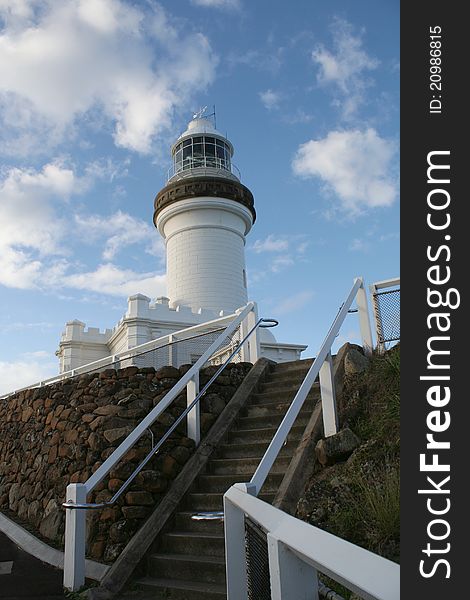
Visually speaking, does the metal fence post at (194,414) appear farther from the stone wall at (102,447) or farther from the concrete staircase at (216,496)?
the concrete staircase at (216,496)

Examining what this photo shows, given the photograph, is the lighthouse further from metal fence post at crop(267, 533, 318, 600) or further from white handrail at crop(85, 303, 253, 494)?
metal fence post at crop(267, 533, 318, 600)

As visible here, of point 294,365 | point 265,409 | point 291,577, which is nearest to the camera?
point 291,577

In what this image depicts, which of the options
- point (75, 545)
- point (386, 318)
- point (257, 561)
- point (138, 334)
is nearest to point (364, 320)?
point (386, 318)

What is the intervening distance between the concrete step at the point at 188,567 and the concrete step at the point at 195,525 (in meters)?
0.30

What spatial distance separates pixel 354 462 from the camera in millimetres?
4535

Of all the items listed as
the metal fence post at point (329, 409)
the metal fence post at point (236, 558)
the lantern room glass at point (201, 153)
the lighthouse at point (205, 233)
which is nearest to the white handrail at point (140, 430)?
the metal fence post at point (329, 409)

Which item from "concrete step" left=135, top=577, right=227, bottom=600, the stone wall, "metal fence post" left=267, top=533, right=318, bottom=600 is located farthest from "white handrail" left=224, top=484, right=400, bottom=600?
the stone wall

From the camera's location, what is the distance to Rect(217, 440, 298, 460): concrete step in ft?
18.9

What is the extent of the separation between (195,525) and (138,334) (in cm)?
Answer: 931

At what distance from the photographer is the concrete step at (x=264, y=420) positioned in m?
6.11

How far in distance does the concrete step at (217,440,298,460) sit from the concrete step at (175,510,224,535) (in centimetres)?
80

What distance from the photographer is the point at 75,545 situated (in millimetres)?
4660

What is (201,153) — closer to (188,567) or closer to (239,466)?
(239,466)

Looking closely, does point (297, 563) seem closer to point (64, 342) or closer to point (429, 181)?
point (429, 181)
